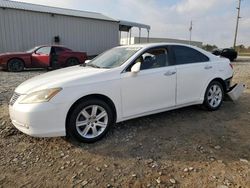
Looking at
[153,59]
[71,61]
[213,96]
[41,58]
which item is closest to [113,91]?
[153,59]

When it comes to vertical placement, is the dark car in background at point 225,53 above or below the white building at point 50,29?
below

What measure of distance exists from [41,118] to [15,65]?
33.6 feet

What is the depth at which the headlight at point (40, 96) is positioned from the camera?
3604mm

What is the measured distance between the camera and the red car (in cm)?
1260

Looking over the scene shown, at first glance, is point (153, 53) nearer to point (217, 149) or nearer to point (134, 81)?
point (134, 81)

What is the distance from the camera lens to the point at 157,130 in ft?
14.6

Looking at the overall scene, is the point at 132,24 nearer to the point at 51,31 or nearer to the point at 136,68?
the point at 51,31

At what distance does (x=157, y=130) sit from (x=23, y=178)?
2.28 m

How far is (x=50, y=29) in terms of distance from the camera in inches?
751

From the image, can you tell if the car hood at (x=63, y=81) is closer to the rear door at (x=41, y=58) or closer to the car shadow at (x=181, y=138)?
the car shadow at (x=181, y=138)

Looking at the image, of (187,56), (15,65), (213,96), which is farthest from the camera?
(15,65)

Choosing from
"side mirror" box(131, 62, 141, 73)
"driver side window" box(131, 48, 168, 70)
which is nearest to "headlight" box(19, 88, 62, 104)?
"side mirror" box(131, 62, 141, 73)

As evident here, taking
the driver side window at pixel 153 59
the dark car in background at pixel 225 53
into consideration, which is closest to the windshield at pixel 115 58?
the driver side window at pixel 153 59

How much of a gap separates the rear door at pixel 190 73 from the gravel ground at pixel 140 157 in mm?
506
